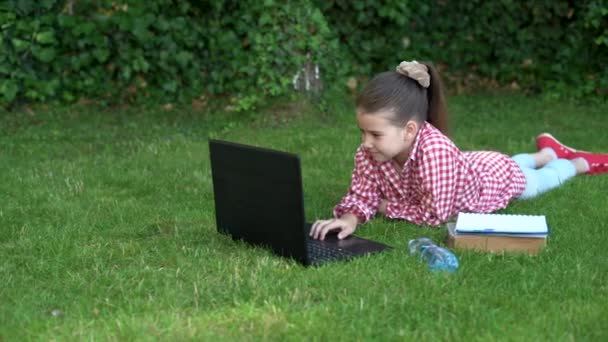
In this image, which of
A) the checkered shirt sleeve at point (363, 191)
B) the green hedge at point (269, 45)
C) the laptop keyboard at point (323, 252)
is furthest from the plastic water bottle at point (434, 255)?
the green hedge at point (269, 45)

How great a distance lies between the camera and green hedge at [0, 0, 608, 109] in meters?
8.61

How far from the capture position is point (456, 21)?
10508mm

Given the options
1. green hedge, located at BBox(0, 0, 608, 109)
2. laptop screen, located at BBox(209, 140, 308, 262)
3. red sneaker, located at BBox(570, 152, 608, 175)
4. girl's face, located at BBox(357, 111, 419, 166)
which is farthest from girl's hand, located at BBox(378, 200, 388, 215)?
green hedge, located at BBox(0, 0, 608, 109)

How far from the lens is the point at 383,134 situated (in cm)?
483

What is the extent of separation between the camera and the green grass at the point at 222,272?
11.4ft

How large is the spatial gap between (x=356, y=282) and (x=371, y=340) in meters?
0.59

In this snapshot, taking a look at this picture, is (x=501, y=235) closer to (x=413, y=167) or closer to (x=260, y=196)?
(x=413, y=167)

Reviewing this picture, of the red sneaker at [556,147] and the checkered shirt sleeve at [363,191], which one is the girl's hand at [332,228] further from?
the red sneaker at [556,147]

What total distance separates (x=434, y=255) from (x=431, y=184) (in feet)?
2.70

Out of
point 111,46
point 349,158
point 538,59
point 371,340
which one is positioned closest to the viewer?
point 371,340

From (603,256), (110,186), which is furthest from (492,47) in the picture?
(603,256)

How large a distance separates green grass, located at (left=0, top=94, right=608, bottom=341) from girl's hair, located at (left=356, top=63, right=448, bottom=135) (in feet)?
2.08

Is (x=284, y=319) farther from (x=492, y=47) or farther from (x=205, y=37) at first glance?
(x=492, y=47)

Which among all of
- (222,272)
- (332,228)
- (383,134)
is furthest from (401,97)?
(222,272)
